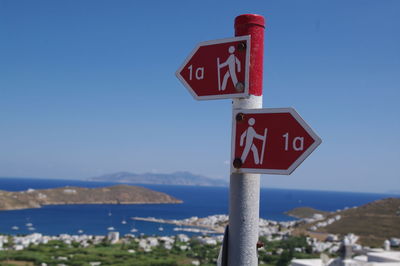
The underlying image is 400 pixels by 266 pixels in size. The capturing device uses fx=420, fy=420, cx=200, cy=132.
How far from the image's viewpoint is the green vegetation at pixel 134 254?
23453mm

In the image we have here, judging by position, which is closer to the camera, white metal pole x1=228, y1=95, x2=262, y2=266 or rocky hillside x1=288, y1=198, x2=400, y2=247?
white metal pole x1=228, y1=95, x2=262, y2=266

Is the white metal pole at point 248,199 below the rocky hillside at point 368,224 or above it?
above

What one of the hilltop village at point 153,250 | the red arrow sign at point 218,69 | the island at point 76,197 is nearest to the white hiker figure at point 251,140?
the red arrow sign at point 218,69

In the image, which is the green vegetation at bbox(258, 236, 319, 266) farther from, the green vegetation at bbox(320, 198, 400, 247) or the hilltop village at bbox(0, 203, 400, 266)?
the green vegetation at bbox(320, 198, 400, 247)

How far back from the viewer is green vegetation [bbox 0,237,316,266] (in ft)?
76.9

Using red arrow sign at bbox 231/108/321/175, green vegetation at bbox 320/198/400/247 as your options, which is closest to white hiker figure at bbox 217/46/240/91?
red arrow sign at bbox 231/108/321/175

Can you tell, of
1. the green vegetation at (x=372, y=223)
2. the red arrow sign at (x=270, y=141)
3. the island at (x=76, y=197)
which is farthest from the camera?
the island at (x=76, y=197)

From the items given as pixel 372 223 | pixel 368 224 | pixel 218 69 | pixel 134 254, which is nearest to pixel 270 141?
pixel 218 69

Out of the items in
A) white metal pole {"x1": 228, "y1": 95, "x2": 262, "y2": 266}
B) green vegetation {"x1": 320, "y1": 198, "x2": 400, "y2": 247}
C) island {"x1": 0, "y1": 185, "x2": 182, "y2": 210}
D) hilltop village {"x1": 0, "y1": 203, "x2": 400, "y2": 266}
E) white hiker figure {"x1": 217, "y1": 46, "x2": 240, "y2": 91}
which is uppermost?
white hiker figure {"x1": 217, "y1": 46, "x2": 240, "y2": 91}

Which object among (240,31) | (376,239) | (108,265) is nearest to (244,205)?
(240,31)

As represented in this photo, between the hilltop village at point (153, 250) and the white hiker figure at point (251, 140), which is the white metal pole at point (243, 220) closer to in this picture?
the white hiker figure at point (251, 140)

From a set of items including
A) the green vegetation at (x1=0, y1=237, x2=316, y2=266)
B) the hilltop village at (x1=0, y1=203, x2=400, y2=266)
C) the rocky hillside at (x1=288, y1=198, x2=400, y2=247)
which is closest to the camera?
the green vegetation at (x1=0, y1=237, x2=316, y2=266)

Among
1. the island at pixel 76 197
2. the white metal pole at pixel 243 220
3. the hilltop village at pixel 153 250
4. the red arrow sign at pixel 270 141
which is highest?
the red arrow sign at pixel 270 141

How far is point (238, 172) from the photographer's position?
4.76 ft
